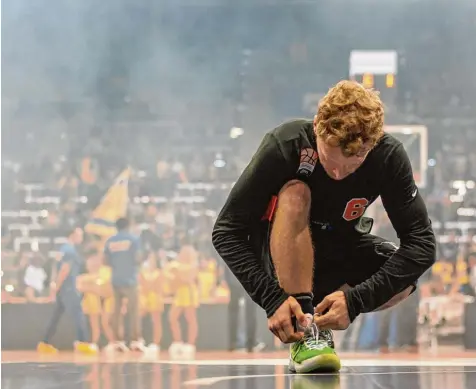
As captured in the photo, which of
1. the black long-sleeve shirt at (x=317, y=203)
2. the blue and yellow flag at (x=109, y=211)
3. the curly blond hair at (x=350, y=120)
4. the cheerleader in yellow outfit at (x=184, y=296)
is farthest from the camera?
the blue and yellow flag at (x=109, y=211)

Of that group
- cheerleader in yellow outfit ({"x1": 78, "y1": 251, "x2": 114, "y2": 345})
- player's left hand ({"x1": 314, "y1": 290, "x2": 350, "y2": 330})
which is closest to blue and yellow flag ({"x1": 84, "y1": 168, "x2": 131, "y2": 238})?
cheerleader in yellow outfit ({"x1": 78, "y1": 251, "x2": 114, "y2": 345})

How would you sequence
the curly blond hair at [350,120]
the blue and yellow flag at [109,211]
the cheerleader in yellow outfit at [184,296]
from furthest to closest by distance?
the blue and yellow flag at [109,211], the cheerleader in yellow outfit at [184,296], the curly blond hair at [350,120]

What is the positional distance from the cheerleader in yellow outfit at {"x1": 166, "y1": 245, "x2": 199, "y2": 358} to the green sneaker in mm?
2216

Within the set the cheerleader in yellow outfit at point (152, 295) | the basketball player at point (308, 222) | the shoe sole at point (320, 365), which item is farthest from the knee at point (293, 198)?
the cheerleader in yellow outfit at point (152, 295)

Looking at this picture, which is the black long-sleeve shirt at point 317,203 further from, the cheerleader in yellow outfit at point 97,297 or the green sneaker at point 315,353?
the cheerleader in yellow outfit at point 97,297

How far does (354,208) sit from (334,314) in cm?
23

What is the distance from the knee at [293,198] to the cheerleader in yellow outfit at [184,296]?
2.32 m

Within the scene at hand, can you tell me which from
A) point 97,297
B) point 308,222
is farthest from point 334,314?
point 97,297

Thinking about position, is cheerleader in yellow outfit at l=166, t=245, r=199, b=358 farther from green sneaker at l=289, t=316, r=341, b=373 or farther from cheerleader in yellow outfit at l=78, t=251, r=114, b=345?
green sneaker at l=289, t=316, r=341, b=373

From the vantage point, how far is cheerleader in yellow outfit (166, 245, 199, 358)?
3506 millimetres

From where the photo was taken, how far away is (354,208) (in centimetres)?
133

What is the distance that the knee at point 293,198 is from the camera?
1243 millimetres

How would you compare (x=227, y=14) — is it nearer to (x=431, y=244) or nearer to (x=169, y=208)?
(x=169, y=208)

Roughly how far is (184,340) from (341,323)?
7.93ft
